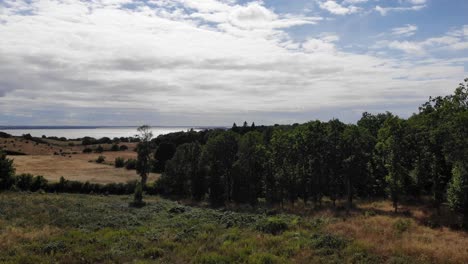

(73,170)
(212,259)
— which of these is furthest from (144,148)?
(212,259)

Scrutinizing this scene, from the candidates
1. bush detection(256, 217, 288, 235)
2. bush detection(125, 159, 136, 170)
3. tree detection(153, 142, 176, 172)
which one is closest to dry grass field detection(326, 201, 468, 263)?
bush detection(256, 217, 288, 235)

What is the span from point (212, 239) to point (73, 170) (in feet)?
220

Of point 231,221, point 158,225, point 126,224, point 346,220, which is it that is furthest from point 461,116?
point 126,224

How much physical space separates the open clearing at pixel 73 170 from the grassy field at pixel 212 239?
33.5 metres

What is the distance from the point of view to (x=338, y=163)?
54344 mm

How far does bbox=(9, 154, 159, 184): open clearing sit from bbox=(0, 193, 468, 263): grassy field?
33.5 m

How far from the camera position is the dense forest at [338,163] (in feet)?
137

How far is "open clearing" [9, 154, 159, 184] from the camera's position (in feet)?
255

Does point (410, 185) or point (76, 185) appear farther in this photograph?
point (76, 185)

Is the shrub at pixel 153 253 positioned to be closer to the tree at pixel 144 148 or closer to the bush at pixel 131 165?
the tree at pixel 144 148

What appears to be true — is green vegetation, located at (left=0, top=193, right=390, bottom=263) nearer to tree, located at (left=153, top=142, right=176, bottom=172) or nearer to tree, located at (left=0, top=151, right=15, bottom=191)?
tree, located at (left=0, top=151, right=15, bottom=191)

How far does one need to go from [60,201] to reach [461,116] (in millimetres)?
50024

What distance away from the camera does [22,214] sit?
4088cm

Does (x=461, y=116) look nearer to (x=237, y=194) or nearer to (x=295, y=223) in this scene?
(x=295, y=223)
